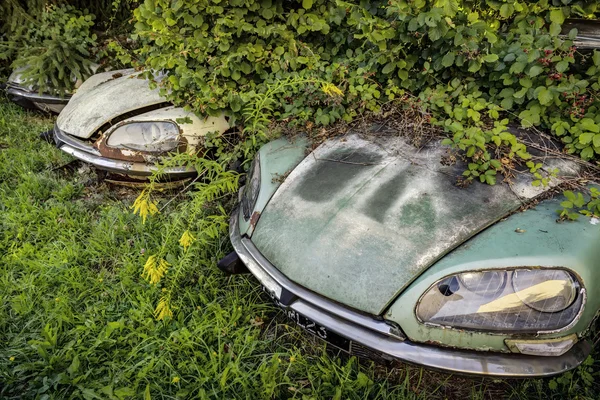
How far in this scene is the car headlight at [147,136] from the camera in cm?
292

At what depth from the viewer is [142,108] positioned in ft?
10.5

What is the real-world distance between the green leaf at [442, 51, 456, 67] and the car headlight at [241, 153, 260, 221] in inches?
49.1

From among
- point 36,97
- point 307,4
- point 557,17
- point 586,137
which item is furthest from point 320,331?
point 36,97

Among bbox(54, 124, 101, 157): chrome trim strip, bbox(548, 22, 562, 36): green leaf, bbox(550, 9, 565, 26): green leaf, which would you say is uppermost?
bbox(550, 9, 565, 26): green leaf

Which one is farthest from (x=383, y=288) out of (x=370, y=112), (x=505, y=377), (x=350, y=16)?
(x=350, y=16)

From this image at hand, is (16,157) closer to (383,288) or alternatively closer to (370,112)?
(370,112)

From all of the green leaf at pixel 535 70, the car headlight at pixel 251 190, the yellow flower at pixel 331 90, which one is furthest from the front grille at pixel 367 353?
the green leaf at pixel 535 70

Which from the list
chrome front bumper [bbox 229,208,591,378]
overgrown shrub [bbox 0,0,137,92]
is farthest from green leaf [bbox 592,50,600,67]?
overgrown shrub [bbox 0,0,137,92]

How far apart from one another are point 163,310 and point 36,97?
3406 mm

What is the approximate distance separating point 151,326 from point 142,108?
176cm

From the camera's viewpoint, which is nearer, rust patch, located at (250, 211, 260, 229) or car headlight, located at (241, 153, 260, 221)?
rust patch, located at (250, 211, 260, 229)

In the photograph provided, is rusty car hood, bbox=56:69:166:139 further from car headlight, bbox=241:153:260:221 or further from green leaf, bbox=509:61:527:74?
green leaf, bbox=509:61:527:74

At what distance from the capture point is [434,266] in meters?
1.60

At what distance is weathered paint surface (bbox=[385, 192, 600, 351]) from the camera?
1.51 m
